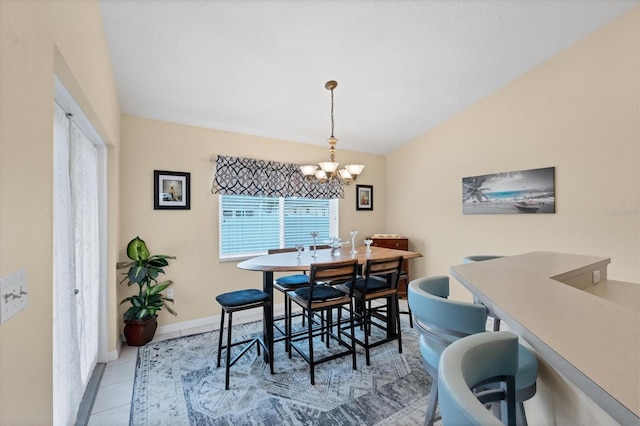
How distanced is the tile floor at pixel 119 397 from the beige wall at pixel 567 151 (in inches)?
89.9

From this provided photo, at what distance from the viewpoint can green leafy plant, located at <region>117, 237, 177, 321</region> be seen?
9.27ft

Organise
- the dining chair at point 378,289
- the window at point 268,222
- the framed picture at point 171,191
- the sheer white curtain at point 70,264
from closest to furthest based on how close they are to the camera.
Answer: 1. the sheer white curtain at point 70,264
2. the dining chair at point 378,289
3. the framed picture at point 171,191
4. the window at point 268,222

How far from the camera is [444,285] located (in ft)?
5.57

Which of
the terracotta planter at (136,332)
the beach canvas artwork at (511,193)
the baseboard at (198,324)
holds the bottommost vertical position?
the baseboard at (198,324)

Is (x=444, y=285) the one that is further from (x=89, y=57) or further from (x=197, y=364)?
(x=89, y=57)

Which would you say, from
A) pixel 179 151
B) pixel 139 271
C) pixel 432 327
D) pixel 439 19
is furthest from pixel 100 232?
pixel 439 19

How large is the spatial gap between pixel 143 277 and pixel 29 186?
6.94ft

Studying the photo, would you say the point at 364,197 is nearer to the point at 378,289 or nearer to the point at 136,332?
the point at 378,289

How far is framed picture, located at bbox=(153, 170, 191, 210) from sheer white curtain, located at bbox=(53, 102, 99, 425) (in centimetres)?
94

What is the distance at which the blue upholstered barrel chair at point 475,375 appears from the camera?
19.8 inches

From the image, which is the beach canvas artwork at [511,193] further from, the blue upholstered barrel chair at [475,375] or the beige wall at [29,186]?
the beige wall at [29,186]

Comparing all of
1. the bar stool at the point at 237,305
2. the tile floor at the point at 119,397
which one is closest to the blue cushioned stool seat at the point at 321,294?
the bar stool at the point at 237,305

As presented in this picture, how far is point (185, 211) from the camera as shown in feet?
11.1

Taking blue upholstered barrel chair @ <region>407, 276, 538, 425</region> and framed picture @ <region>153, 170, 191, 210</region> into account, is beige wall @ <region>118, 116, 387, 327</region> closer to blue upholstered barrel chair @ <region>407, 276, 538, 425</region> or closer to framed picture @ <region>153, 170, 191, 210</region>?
framed picture @ <region>153, 170, 191, 210</region>
